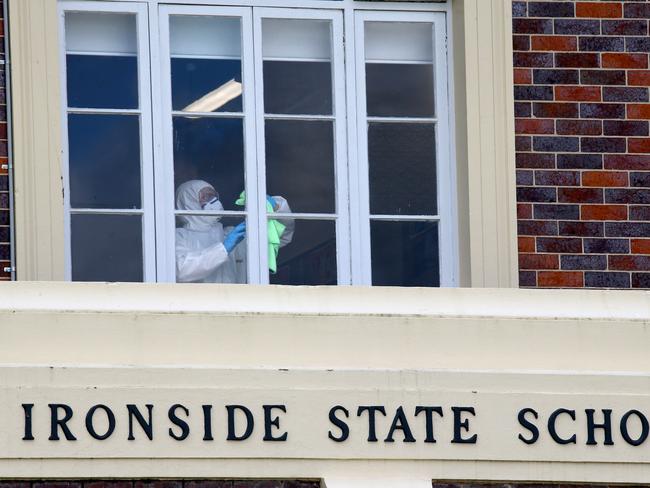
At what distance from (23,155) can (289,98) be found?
4.92ft

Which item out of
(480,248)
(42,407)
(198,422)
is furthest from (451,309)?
(42,407)

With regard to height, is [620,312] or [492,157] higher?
[492,157]

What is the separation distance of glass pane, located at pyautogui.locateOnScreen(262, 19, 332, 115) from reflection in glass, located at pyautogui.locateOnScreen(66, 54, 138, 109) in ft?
2.37

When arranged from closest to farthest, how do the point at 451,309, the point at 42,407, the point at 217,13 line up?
the point at 42,407
the point at 451,309
the point at 217,13

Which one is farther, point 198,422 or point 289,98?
point 289,98

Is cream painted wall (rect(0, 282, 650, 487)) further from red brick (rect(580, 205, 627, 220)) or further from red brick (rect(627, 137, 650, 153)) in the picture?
red brick (rect(627, 137, 650, 153))

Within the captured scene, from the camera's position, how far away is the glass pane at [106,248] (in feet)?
35.4

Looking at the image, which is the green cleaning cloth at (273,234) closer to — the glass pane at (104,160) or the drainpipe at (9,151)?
the glass pane at (104,160)

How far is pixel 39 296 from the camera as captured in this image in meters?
10.1

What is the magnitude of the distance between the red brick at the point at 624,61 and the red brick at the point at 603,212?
763 millimetres

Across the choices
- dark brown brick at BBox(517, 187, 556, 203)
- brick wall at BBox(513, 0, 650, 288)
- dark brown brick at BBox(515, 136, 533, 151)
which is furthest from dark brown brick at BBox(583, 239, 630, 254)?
dark brown brick at BBox(515, 136, 533, 151)

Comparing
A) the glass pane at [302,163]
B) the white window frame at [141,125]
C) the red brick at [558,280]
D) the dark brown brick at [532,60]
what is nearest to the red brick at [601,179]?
the red brick at [558,280]

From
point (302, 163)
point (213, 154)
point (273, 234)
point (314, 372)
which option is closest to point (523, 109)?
point (302, 163)

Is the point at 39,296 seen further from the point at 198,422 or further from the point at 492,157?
the point at 492,157
